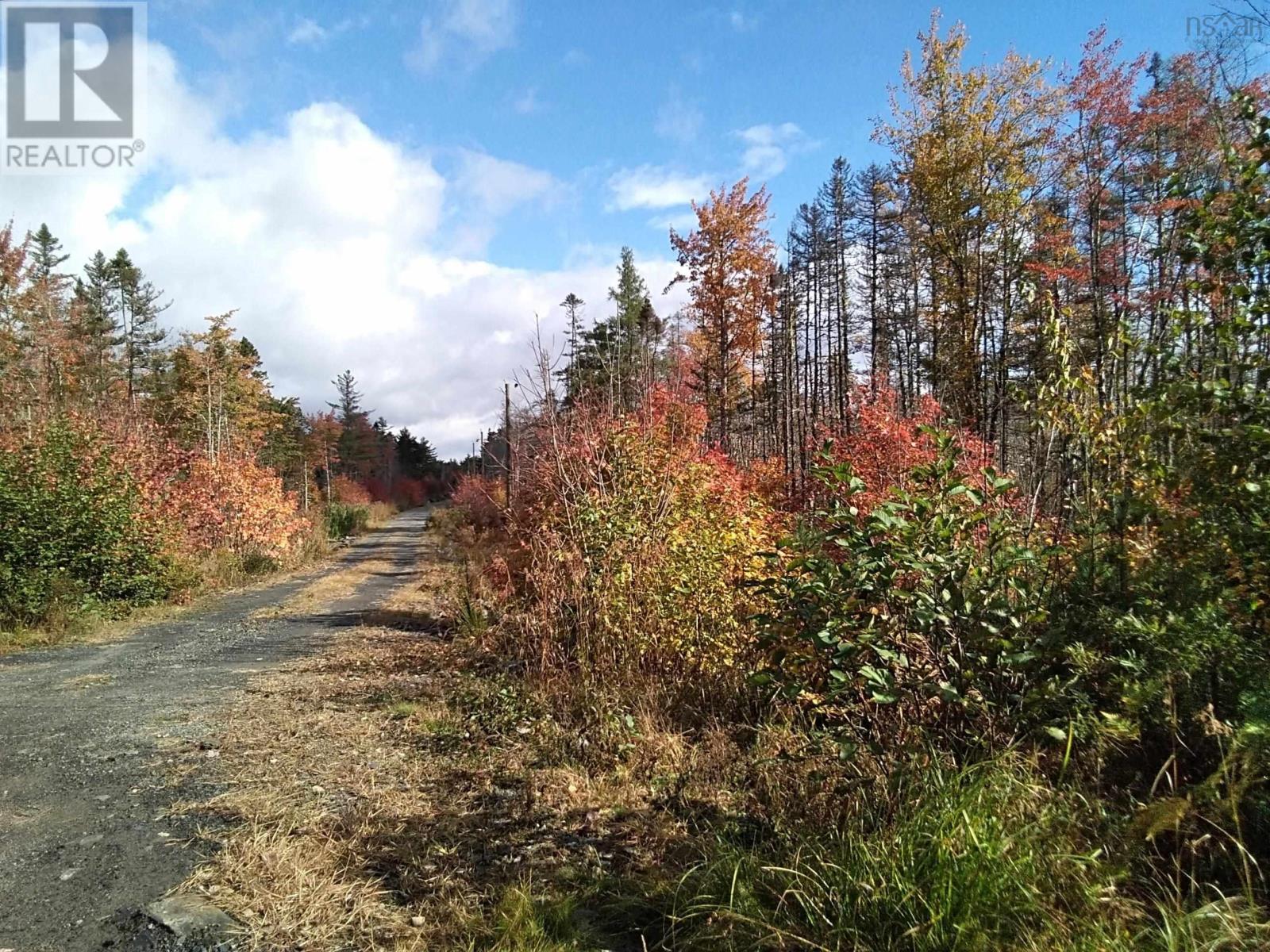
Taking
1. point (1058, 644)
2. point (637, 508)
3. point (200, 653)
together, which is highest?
point (637, 508)

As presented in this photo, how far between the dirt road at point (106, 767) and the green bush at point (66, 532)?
134cm

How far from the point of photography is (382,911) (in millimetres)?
2879

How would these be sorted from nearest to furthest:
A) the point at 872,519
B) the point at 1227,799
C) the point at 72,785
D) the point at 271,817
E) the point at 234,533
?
1. the point at 1227,799
2. the point at 872,519
3. the point at 271,817
4. the point at 72,785
5. the point at 234,533

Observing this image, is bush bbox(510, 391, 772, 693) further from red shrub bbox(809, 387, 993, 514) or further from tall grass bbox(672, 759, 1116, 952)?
red shrub bbox(809, 387, 993, 514)

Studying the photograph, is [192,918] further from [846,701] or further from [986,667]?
[986,667]

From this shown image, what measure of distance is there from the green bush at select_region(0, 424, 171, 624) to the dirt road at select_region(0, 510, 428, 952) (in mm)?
1341

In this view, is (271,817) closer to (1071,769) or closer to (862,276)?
(1071,769)

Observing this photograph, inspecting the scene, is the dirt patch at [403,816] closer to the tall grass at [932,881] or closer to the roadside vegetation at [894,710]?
the roadside vegetation at [894,710]

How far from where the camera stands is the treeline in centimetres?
986

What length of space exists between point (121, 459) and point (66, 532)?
202 centimetres

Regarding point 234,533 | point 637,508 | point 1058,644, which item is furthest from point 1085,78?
point 234,533

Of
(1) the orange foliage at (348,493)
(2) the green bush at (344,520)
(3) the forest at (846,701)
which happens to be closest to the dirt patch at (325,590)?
(3) the forest at (846,701)

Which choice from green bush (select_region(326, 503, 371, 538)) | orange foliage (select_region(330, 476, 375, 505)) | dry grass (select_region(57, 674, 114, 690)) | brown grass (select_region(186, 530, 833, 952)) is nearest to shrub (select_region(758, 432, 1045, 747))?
brown grass (select_region(186, 530, 833, 952))

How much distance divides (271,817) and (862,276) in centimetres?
2914
